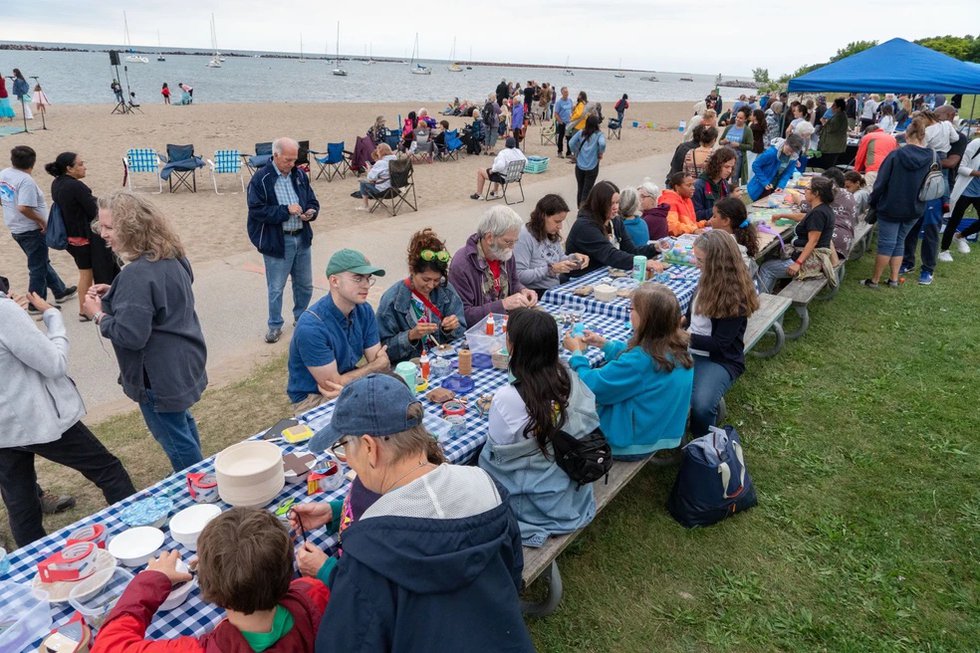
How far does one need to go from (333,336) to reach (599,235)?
3025mm

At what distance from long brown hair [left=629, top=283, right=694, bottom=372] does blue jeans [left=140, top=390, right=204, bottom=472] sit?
8.73 ft

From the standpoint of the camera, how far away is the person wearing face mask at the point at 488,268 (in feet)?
14.5

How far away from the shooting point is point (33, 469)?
9.95 ft

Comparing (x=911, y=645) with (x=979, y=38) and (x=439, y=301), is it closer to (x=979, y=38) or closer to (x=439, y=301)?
(x=439, y=301)

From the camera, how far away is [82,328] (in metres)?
5.96

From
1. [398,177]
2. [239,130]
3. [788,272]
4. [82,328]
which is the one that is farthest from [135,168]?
[788,272]

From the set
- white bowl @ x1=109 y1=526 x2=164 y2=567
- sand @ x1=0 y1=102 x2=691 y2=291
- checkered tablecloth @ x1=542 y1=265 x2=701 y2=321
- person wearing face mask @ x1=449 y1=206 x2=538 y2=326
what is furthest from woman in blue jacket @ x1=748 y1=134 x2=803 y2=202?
white bowl @ x1=109 y1=526 x2=164 y2=567

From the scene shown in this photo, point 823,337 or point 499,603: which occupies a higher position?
point 499,603

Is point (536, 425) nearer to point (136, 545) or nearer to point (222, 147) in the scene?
point (136, 545)

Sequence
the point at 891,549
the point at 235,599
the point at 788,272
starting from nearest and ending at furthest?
the point at 235,599 < the point at 891,549 < the point at 788,272

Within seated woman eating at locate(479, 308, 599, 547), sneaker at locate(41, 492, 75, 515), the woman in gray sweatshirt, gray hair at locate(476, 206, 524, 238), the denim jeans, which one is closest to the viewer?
seated woman eating at locate(479, 308, 599, 547)

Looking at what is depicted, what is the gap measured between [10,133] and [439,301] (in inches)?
839

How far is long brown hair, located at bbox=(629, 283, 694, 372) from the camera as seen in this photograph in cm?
318

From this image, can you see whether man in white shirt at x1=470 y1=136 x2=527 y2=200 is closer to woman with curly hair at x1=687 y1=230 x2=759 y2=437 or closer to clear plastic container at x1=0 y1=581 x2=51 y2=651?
woman with curly hair at x1=687 y1=230 x2=759 y2=437
